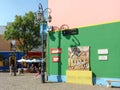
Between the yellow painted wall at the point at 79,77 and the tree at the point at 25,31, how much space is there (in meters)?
28.7

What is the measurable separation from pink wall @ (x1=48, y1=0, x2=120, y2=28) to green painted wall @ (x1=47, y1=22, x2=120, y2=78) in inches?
30.2

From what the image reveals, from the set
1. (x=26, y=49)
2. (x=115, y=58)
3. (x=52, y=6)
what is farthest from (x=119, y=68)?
(x=26, y=49)

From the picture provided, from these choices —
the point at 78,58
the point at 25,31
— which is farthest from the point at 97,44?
the point at 25,31

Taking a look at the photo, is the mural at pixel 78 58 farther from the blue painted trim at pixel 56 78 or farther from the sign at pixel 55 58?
the sign at pixel 55 58

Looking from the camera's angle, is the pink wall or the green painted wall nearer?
the green painted wall

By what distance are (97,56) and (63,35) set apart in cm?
364

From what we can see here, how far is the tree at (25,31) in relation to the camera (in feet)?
171

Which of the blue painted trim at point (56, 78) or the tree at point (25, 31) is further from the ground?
the tree at point (25, 31)

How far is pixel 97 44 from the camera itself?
22.2 m

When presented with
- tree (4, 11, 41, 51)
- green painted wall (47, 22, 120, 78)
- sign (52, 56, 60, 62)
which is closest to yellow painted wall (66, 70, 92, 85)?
green painted wall (47, 22, 120, 78)

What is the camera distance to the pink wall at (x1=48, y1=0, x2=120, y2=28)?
72.4 ft

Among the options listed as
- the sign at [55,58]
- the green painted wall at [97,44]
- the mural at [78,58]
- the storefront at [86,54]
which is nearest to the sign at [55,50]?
the storefront at [86,54]

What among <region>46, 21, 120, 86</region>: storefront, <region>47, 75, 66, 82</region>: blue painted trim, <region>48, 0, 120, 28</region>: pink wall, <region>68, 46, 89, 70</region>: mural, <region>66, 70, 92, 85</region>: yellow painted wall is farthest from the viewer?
<region>47, 75, 66, 82</region>: blue painted trim

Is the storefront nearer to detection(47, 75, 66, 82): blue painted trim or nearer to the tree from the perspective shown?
detection(47, 75, 66, 82): blue painted trim
